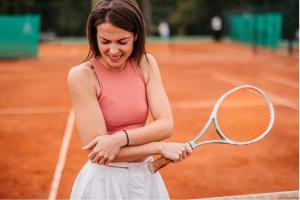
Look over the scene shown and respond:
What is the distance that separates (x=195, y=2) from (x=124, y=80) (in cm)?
3364

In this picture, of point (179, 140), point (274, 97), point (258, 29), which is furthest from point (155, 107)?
point (258, 29)

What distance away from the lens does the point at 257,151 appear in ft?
18.8

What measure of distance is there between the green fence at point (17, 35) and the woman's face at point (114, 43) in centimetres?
1662

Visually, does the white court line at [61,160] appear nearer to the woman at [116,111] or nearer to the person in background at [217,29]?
the woman at [116,111]

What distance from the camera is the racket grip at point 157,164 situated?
1860 mm

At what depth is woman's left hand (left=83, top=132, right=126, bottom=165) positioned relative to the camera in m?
1.76

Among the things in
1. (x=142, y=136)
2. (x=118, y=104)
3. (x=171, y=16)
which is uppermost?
(x=118, y=104)

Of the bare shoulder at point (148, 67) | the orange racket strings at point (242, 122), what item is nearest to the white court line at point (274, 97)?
the orange racket strings at point (242, 122)

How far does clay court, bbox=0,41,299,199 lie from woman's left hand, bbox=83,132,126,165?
2562 millimetres

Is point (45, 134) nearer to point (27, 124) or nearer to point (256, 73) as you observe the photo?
point (27, 124)

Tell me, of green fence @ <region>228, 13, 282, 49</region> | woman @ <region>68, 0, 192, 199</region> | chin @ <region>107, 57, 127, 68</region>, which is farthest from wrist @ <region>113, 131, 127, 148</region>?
green fence @ <region>228, 13, 282, 49</region>

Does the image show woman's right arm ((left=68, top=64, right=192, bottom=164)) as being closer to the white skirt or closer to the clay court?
the white skirt

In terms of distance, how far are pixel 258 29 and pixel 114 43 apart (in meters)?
22.1

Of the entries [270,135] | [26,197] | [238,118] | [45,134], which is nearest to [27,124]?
[45,134]
